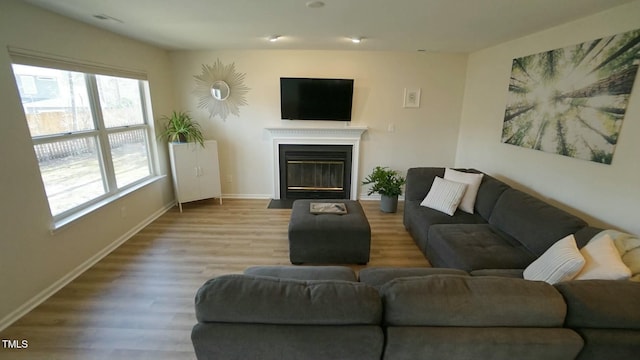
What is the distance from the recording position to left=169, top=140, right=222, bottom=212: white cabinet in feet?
13.9

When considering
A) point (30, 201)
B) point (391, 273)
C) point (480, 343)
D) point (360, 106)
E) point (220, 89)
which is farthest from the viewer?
point (360, 106)

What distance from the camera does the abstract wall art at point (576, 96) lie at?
2176 mm

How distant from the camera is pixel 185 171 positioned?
430 cm

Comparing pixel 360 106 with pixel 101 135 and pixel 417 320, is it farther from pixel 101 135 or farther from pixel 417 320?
pixel 417 320

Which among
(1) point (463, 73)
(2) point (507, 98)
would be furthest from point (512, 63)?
(1) point (463, 73)

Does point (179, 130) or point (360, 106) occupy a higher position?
point (360, 106)

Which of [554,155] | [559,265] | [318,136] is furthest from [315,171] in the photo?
[559,265]

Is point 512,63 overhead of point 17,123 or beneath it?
overhead

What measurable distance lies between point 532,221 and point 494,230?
40 centimetres

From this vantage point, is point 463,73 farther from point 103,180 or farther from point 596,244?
point 103,180

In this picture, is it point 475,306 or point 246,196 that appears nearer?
point 475,306

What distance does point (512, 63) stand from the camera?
3410 millimetres

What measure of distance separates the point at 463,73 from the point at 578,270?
11.9 ft

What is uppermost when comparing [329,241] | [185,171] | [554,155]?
[554,155]
